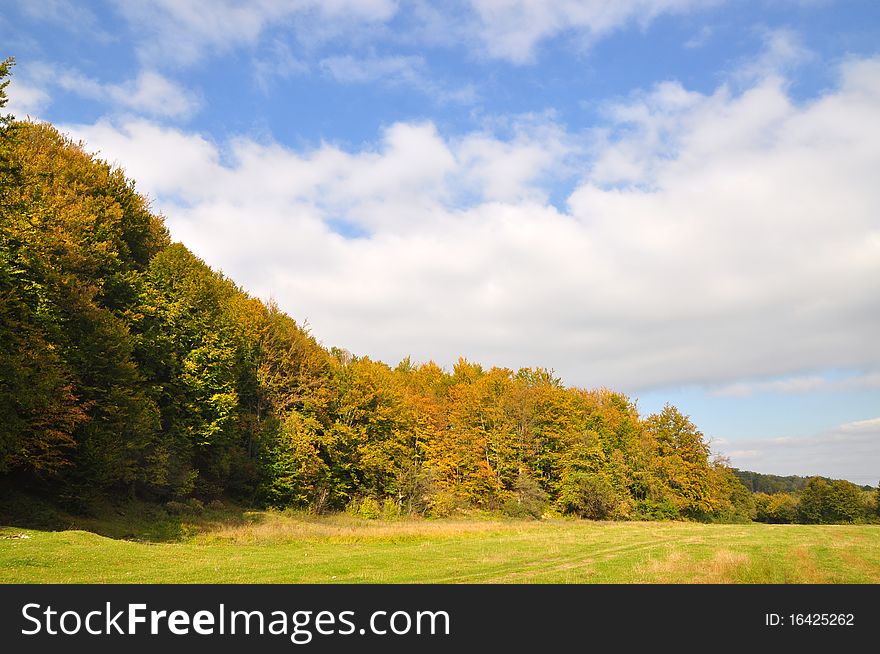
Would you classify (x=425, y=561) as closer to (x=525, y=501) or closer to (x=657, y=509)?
(x=525, y=501)

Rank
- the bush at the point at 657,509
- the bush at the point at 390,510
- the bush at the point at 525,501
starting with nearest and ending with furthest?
the bush at the point at 390,510, the bush at the point at 525,501, the bush at the point at 657,509

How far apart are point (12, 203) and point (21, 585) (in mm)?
20850

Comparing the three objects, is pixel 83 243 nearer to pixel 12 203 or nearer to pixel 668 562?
pixel 12 203

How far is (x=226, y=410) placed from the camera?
41.6 m

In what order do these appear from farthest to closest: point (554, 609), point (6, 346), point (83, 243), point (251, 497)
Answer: point (251, 497)
point (83, 243)
point (6, 346)
point (554, 609)

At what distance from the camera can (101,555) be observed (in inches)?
803

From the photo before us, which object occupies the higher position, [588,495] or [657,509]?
[588,495]

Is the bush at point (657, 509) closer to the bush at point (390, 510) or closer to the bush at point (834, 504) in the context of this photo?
the bush at point (390, 510)

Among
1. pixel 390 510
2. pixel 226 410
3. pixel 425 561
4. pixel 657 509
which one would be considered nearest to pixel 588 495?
pixel 657 509

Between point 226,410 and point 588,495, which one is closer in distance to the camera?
point 226,410

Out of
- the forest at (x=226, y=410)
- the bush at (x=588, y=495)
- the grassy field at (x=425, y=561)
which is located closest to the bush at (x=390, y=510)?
the forest at (x=226, y=410)

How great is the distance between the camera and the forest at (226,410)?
92.1 feet

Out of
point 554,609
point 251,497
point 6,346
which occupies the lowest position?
point 251,497

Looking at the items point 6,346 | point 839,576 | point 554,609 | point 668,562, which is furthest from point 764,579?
point 6,346
